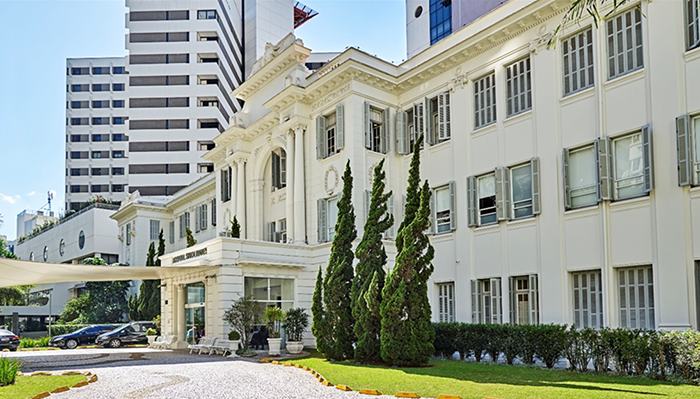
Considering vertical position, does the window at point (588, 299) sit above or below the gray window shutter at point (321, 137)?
below

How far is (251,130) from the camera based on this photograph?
33.3 m

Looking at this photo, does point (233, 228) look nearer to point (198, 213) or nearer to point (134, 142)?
point (198, 213)

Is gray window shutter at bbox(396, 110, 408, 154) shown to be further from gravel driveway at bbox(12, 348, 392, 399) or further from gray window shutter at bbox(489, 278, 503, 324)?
gravel driveway at bbox(12, 348, 392, 399)

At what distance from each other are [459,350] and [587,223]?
5.62m

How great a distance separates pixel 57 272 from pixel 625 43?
62.4ft

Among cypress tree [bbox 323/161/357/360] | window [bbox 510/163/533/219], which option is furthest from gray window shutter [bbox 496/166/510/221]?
cypress tree [bbox 323/161/357/360]

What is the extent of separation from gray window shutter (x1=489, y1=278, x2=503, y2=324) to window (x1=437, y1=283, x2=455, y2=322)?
2075mm

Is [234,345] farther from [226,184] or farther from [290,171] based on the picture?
[226,184]

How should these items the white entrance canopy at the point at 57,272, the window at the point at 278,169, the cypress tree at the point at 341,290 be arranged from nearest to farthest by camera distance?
the white entrance canopy at the point at 57,272 → the cypress tree at the point at 341,290 → the window at the point at 278,169

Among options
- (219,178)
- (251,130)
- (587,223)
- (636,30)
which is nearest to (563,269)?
(587,223)

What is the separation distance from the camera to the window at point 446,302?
2398 centimetres

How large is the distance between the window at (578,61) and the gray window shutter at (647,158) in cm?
283

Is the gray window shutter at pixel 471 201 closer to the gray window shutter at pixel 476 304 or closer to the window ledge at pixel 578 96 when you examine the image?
the gray window shutter at pixel 476 304

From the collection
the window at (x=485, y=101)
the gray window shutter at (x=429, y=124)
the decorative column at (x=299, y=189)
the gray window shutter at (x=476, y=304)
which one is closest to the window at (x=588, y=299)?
the gray window shutter at (x=476, y=304)
